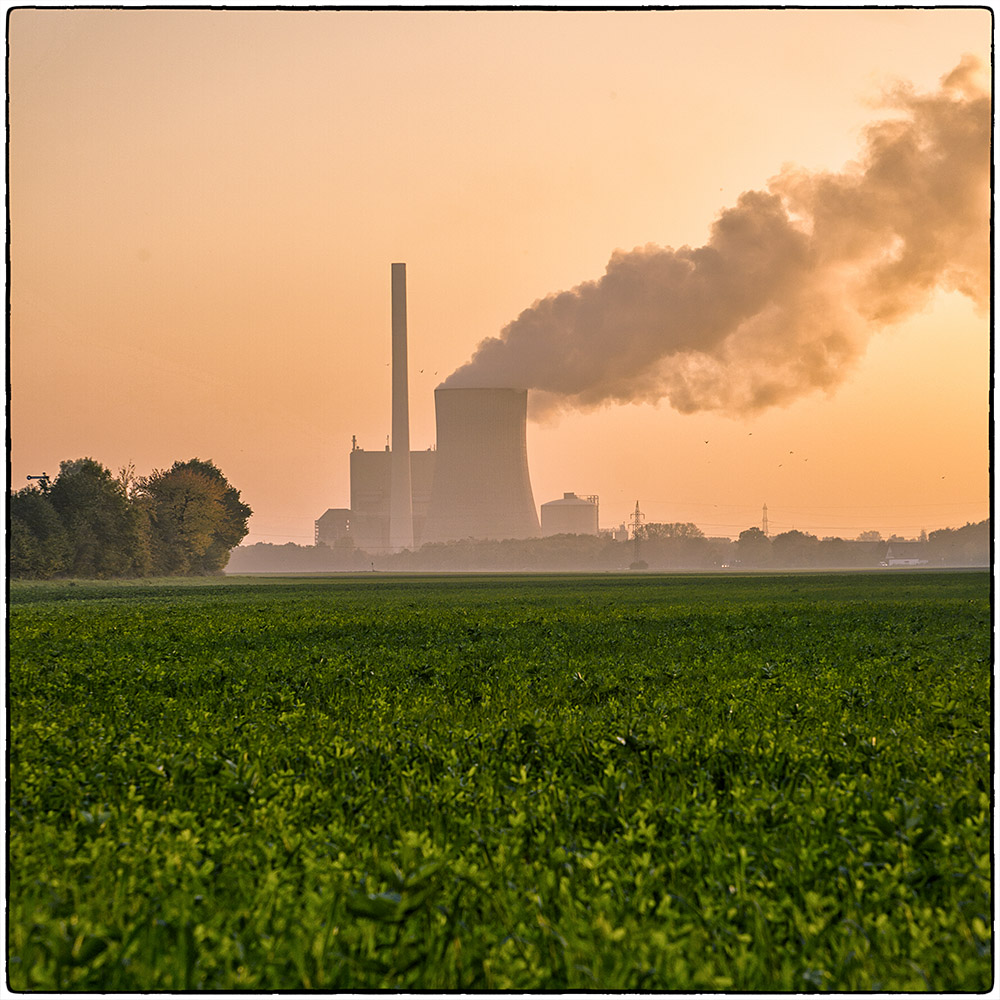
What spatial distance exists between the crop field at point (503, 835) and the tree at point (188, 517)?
267ft

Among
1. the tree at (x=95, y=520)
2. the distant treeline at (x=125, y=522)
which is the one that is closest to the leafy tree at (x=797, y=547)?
the distant treeline at (x=125, y=522)

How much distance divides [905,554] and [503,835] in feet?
692

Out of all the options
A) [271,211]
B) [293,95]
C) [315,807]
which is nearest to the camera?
[315,807]

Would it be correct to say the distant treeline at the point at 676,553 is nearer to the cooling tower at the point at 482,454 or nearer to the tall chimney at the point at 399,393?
the tall chimney at the point at 399,393

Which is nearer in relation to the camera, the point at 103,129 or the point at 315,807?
the point at 315,807

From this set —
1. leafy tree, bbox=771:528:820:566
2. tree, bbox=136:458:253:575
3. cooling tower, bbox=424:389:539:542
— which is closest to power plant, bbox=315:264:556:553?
cooling tower, bbox=424:389:539:542

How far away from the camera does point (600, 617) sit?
2144 cm

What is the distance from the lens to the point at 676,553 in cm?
19412

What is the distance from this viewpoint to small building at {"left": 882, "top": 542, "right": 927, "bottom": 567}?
19162cm

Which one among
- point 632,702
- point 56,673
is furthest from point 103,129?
point 632,702

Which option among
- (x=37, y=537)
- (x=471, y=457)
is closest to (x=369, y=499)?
(x=471, y=457)

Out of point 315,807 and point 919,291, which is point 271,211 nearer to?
point 919,291

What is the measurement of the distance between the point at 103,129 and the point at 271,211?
8649 mm

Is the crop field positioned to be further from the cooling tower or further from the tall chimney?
the tall chimney
